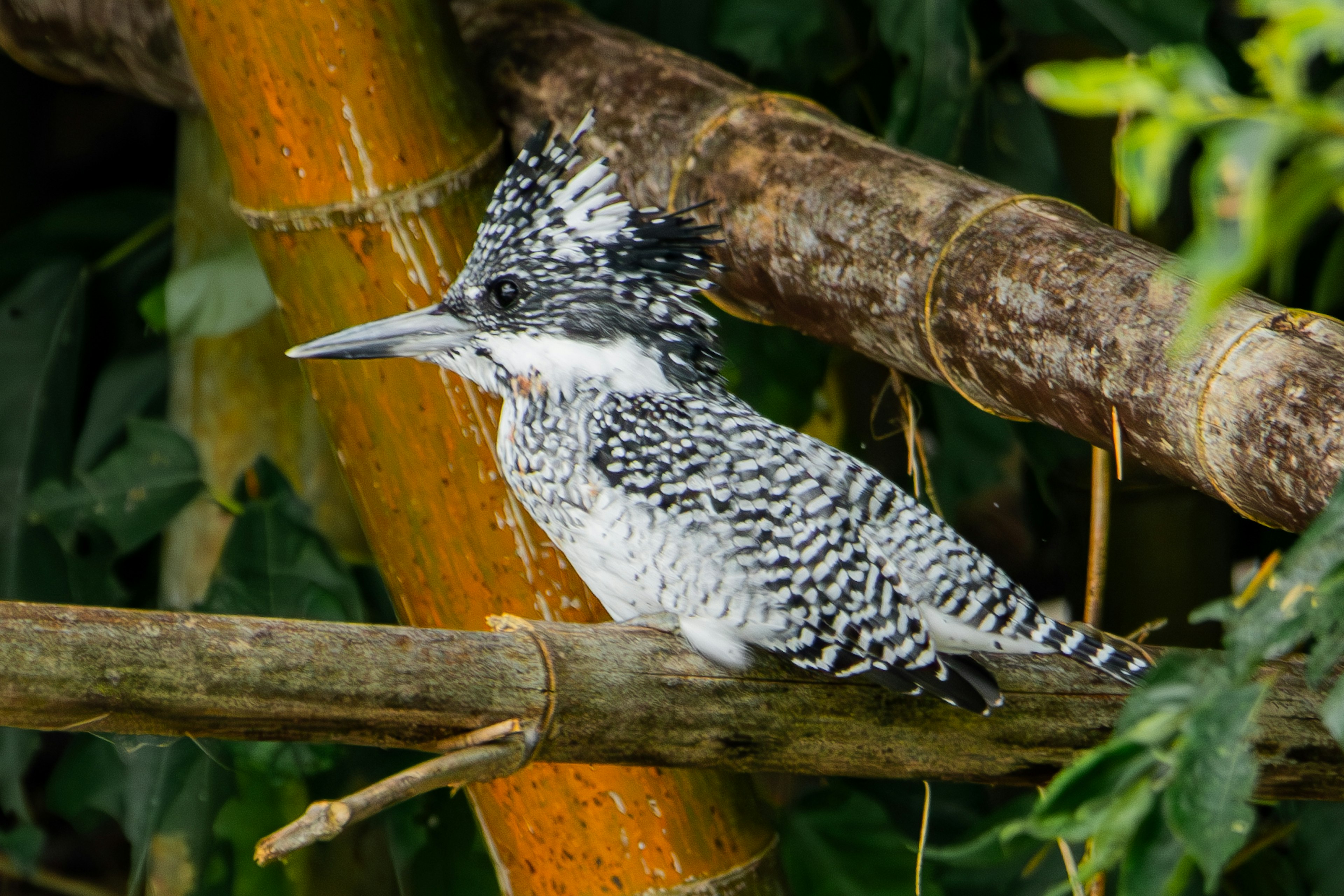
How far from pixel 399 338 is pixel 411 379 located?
14 cm

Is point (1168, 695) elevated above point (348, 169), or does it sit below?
above

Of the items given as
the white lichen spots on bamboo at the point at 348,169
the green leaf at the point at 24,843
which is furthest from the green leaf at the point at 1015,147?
the green leaf at the point at 24,843

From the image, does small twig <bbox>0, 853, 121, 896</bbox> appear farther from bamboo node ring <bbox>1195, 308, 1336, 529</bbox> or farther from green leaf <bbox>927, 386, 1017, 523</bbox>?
bamboo node ring <bbox>1195, 308, 1336, 529</bbox>

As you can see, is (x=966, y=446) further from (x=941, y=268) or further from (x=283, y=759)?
(x=283, y=759)

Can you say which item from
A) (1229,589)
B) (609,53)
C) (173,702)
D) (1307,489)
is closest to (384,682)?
(173,702)

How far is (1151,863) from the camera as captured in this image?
22.3 inches

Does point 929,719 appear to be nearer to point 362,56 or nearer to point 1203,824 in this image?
point 1203,824

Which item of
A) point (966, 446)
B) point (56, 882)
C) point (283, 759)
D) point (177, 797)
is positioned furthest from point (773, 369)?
point (56, 882)

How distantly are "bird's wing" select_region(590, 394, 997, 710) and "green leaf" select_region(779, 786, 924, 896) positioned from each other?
1.89ft

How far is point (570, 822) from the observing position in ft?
3.96

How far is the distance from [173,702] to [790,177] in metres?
0.78

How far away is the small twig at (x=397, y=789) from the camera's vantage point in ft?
2.33

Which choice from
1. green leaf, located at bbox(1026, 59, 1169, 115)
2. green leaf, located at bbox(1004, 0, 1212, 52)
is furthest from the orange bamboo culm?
green leaf, located at bbox(1026, 59, 1169, 115)

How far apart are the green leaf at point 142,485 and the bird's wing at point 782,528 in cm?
77
